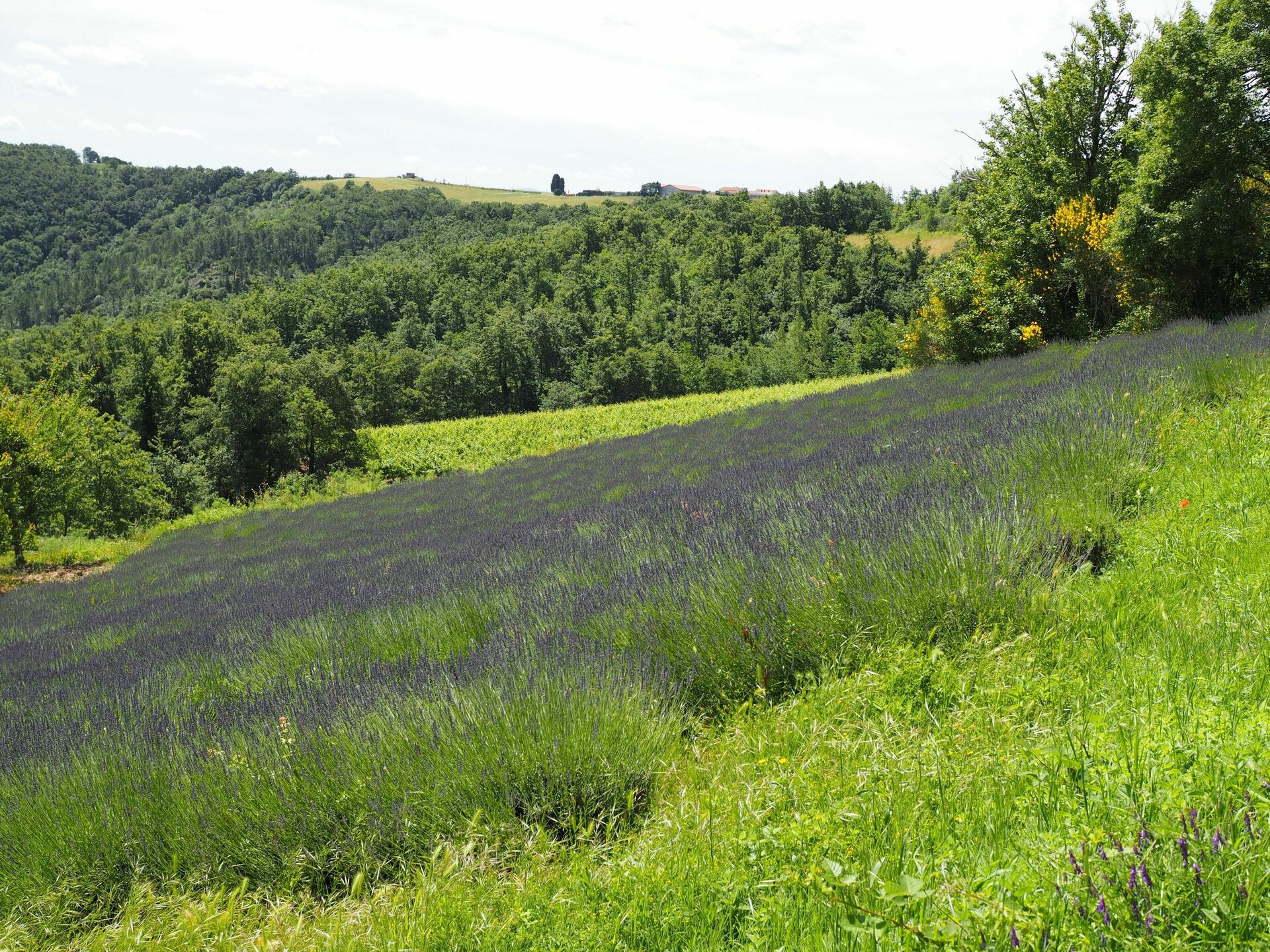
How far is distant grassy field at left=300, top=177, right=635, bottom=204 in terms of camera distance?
15812 centimetres

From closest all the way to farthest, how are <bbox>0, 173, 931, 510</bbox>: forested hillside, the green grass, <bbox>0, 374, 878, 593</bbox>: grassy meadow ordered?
<bbox>0, 374, 878, 593</bbox>: grassy meadow, <bbox>0, 173, 931, 510</bbox>: forested hillside, the green grass

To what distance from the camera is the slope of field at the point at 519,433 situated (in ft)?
107

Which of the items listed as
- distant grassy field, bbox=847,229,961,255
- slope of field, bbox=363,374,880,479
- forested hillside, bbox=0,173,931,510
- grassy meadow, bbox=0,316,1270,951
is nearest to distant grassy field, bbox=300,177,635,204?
forested hillside, bbox=0,173,931,510

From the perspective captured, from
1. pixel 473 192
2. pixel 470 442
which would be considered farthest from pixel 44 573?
pixel 473 192

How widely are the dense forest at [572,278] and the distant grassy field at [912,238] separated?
1.83m

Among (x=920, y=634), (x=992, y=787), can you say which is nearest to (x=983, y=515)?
(x=920, y=634)

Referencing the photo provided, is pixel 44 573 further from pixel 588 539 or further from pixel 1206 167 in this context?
pixel 1206 167

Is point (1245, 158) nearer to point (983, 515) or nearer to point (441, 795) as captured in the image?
point (983, 515)

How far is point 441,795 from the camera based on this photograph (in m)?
2.65

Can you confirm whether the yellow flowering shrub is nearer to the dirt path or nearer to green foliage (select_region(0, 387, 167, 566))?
the dirt path

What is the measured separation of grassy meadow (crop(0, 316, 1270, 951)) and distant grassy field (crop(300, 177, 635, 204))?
158m

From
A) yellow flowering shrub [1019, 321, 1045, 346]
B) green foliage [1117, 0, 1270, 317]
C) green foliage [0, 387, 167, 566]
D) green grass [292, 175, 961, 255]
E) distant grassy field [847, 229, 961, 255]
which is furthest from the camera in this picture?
green grass [292, 175, 961, 255]

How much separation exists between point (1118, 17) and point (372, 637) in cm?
2282

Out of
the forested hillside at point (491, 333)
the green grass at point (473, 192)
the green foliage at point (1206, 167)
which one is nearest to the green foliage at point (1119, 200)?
the green foliage at point (1206, 167)
